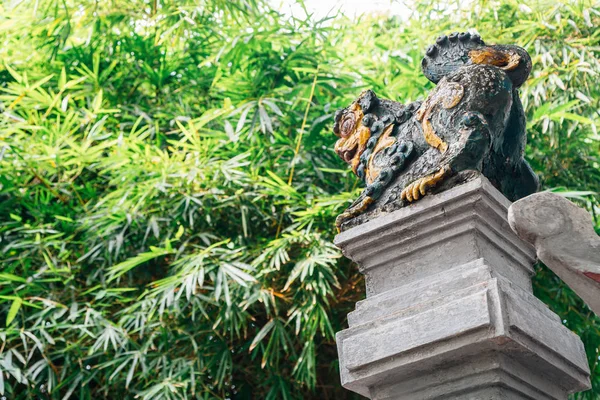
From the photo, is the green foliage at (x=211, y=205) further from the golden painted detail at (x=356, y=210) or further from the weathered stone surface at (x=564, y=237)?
the weathered stone surface at (x=564, y=237)

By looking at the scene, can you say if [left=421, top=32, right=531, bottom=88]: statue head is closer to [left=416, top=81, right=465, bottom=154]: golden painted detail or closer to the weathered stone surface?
[left=416, top=81, right=465, bottom=154]: golden painted detail

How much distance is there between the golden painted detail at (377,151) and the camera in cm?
240

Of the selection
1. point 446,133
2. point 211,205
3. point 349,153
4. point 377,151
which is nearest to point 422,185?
point 446,133

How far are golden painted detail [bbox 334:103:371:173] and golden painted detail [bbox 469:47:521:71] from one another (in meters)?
0.39

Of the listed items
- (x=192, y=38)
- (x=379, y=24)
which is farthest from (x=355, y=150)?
(x=379, y=24)

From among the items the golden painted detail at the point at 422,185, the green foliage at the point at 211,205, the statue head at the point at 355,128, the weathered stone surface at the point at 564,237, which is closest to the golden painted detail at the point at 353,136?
the statue head at the point at 355,128

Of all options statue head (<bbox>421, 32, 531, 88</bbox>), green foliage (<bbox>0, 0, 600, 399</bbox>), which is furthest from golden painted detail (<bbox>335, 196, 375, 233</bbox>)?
green foliage (<bbox>0, 0, 600, 399</bbox>)

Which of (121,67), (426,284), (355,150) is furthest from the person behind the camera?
(121,67)

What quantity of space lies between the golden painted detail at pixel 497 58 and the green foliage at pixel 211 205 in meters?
1.76

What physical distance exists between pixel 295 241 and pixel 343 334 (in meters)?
2.02

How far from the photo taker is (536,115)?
4.21 meters

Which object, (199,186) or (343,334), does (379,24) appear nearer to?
(199,186)

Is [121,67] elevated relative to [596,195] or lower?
elevated

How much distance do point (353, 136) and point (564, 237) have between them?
857 mm
